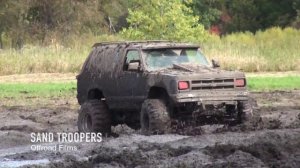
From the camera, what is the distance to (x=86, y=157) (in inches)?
546

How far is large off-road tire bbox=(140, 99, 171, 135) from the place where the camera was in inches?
655

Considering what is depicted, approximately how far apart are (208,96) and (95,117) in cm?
281

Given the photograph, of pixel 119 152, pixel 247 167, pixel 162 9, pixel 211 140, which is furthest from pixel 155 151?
pixel 162 9

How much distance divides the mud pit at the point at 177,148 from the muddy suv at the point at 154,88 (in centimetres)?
47

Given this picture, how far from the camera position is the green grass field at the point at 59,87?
3017 cm

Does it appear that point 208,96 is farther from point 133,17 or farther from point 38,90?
point 133,17

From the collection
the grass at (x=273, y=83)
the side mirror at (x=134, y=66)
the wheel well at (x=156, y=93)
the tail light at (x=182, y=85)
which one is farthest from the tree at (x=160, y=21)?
the tail light at (x=182, y=85)

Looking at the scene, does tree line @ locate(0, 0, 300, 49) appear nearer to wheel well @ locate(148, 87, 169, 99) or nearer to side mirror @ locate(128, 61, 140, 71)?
side mirror @ locate(128, 61, 140, 71)

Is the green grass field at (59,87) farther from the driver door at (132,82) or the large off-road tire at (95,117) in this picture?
the driver door at (132,82)

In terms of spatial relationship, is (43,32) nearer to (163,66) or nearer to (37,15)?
(37,15)

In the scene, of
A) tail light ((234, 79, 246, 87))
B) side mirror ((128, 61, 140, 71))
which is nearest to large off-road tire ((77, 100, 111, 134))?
side mirror ((128, 61, 140, 71))

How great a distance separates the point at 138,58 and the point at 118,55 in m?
0.75

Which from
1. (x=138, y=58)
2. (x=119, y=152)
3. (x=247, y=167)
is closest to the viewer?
(x=247, y=167)

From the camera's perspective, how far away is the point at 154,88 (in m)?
17.4
